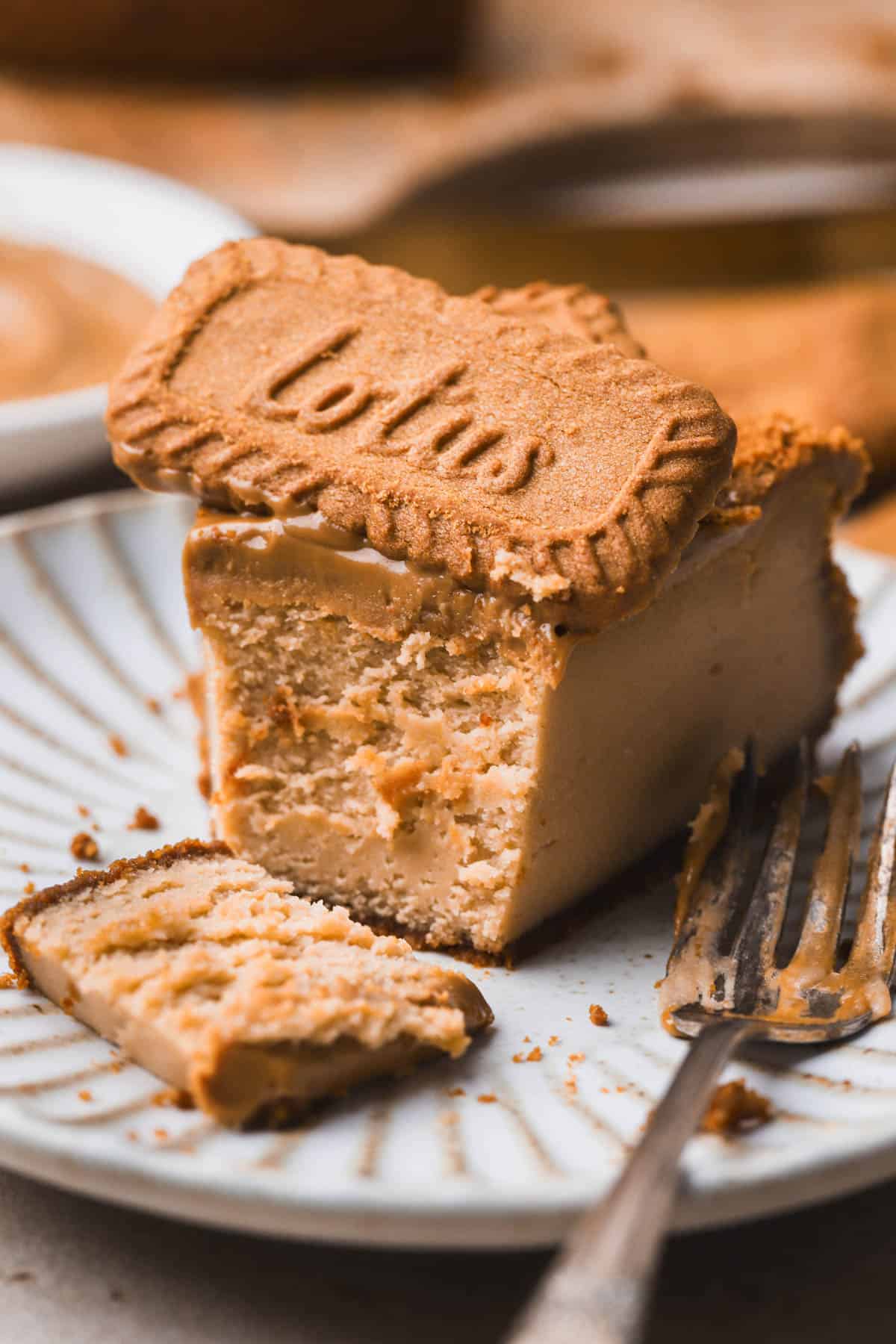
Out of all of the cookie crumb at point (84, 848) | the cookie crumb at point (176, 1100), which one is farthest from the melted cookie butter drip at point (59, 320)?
the cookie crumb at point (176, 1100)

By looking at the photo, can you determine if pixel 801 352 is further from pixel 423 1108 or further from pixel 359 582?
pixel 423 1108

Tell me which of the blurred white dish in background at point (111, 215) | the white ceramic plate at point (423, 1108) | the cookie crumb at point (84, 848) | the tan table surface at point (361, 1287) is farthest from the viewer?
the blurred white dish in background at point (111, 215)

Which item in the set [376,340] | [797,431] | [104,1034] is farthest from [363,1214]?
[797,431]

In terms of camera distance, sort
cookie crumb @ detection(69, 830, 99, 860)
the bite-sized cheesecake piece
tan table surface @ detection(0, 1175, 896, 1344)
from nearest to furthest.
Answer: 1. tan table surface @ detection(0, 1175, 896, 1344)
2. the bite-sized cheesecake piece
3. cookie crumb @ detection(69, 830, 99, 860)

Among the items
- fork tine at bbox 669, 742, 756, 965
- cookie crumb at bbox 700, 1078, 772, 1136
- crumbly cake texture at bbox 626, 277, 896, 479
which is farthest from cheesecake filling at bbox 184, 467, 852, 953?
crumbly cake texture at bbox 626, 277, 896, 479

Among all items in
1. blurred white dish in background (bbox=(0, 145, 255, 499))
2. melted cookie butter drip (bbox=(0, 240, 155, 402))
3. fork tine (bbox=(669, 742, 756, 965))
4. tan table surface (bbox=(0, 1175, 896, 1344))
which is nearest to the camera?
tan table surface (bbox=(0, 1175, 896, 1344))

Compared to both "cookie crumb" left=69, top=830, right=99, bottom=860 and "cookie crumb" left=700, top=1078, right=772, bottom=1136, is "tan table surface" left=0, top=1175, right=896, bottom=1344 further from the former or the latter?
"cookie crumb" left=69, top=830, right=99, bottom=860

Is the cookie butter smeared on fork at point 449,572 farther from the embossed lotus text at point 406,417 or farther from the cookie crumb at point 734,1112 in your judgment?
the cookie crumb at point 734,1112

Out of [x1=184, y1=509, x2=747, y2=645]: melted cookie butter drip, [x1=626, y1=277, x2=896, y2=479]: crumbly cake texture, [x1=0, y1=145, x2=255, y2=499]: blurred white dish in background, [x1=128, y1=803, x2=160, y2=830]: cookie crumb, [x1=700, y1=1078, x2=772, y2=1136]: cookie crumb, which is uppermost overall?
[x1=0, y1=145, x2=255, y2=499]: blurred white dish in background
